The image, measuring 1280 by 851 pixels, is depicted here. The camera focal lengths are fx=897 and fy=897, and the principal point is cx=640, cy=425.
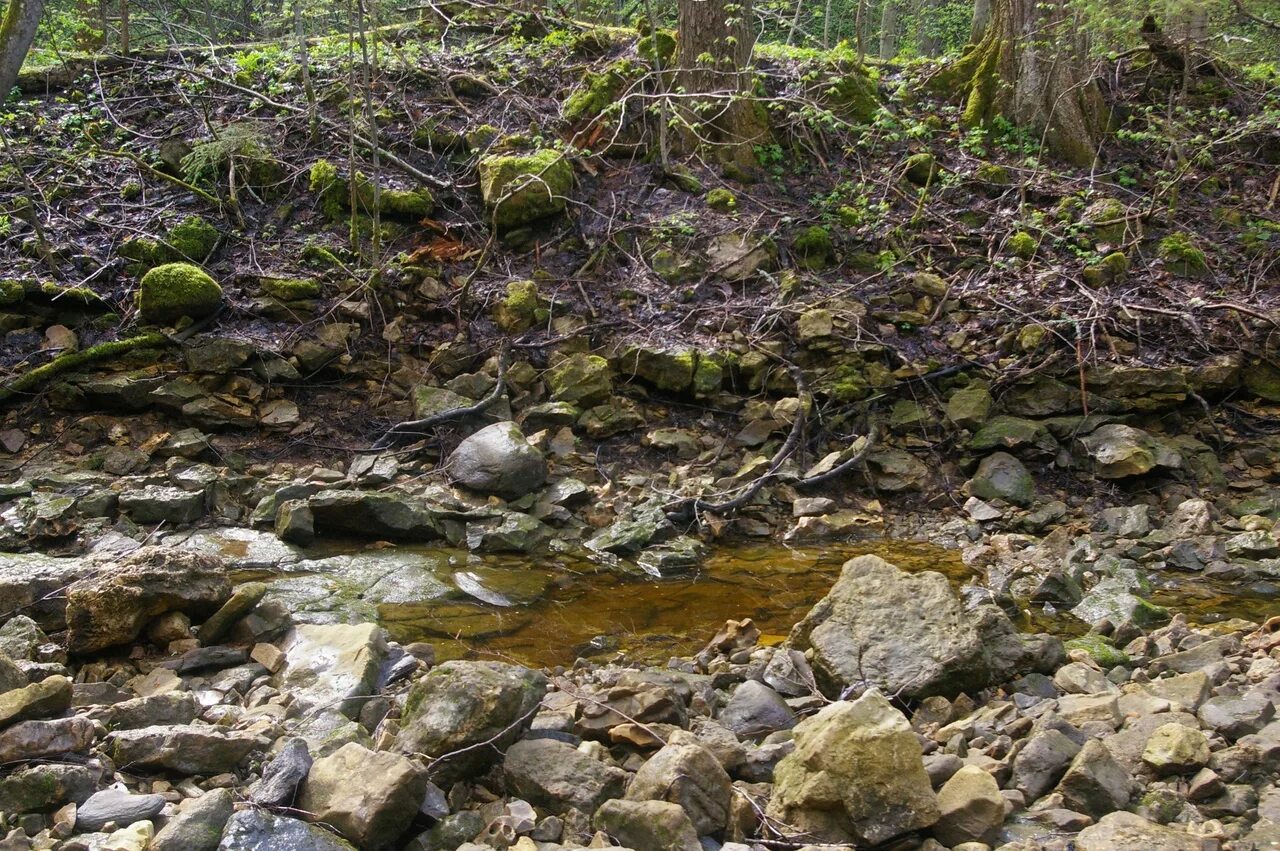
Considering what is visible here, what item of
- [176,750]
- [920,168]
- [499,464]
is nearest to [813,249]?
[920,168]

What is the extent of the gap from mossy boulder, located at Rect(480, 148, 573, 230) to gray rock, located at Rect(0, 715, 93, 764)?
6940mm

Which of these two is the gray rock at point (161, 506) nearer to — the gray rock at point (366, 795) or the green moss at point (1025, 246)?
the gray rock at point (366, 795)

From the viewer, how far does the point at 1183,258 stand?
895 centimetres

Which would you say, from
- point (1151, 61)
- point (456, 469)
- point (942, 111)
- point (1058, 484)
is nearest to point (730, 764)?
point (456, 469)

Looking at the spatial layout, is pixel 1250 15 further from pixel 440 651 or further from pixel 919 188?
pixel 440 651

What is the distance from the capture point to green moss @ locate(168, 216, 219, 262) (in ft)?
28.1

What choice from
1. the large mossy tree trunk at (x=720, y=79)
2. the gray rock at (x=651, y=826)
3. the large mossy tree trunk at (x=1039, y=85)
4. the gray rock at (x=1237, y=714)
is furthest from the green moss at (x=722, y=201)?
the gray rock at (x=651, y=826)

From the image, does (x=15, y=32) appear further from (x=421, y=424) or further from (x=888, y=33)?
(x=888, y=33)

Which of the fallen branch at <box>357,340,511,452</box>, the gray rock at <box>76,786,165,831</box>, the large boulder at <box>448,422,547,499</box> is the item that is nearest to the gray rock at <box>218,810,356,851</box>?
the gray rock at <box>76,786,165,831</box>

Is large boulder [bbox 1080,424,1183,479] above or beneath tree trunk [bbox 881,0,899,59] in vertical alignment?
beneath

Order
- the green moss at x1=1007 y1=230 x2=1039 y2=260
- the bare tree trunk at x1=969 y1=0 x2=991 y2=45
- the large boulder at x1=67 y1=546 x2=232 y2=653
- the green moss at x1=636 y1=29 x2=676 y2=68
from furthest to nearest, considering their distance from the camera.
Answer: the bare tree trunk at x1=969 y1=0 x2=991 y2=45 → the green moss at x1=636 y1=29 x2=676 y2=68 → the green moss at x1=1007 y1=230 x2=1039 y2=260 → the large boulder at x1=67 y1=546 x2=232 y2=653

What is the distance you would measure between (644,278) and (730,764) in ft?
21.6

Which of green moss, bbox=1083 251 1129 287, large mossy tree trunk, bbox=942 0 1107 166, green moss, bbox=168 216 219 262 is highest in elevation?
large mossy tree trunk, bbox=942 0 1107 166

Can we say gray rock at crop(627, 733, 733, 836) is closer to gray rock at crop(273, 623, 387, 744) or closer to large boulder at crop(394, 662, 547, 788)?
large boulder at crop(394, 662, 547, 788)
